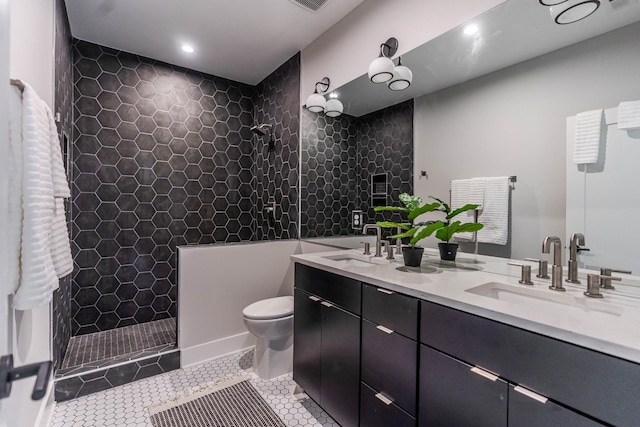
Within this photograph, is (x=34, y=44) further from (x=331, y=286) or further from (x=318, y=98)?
(x=331, y=286)

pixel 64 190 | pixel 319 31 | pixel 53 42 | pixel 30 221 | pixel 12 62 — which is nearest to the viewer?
pixel 30 221

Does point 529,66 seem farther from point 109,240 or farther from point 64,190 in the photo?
point 109,240

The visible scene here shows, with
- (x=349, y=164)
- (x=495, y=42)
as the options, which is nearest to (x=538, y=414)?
(x=495, y=42)

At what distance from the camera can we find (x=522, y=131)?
1.47 m

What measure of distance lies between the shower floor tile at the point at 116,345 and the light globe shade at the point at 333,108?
7.54 ft

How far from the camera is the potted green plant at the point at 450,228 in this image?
1612mm

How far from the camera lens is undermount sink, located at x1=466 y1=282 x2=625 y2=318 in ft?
3.23

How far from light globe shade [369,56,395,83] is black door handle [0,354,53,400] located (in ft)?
6.83

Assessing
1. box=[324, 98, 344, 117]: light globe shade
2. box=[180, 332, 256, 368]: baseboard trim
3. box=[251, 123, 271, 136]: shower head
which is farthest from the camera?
box=[251, 123, 271, 136]: shower head

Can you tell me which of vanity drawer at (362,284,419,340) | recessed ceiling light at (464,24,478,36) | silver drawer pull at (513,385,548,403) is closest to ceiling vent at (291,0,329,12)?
recessed ceiling light at (464,24,478,36)

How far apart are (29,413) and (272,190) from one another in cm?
234

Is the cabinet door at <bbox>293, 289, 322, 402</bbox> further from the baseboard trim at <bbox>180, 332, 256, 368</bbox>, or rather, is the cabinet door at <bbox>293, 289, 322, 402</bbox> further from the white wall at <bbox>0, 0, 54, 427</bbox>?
the white wall at <bbox>0, 0, 54, 427</bbox>

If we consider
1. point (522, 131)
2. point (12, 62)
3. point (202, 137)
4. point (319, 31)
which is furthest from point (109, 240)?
point (522, 131)

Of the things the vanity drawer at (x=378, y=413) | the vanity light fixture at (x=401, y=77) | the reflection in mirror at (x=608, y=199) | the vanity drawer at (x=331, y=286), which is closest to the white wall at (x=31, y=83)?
the vanity drawer at (x=331, y=286)
